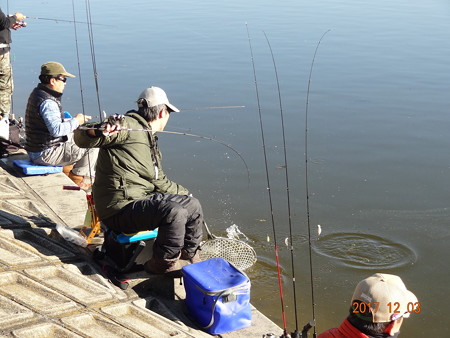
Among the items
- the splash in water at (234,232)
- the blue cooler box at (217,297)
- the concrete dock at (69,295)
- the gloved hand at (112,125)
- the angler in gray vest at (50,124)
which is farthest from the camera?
the splash in water at (234,232)

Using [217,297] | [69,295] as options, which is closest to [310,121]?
[217,297]

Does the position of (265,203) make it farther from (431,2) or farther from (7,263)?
(431,2)

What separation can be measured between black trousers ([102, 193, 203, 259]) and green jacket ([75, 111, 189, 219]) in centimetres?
8

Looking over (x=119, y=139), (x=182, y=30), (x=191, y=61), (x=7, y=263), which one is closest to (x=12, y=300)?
(x=7, y=263)

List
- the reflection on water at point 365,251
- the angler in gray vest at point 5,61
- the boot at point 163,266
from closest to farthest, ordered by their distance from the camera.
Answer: the boot at point 163,266, the reflection on water at point 365,251, the angler in gray vest at point 5,61

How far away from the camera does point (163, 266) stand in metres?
4.48

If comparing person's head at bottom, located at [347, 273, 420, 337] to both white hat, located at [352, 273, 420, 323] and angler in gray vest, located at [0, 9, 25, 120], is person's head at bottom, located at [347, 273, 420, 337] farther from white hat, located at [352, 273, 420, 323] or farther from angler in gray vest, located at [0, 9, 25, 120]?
angler in gray vest, located at [0, 9, 25, 120]

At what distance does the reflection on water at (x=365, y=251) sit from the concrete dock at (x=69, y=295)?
183 cm

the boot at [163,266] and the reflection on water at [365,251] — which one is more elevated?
the boot at [163,266]

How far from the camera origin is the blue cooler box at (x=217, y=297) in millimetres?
4168

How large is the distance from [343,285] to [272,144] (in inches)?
133

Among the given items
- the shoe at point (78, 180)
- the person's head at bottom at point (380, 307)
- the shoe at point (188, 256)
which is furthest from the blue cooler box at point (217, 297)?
the shoe at point (78, 180)

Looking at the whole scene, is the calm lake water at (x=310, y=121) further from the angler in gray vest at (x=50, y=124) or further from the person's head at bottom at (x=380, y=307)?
the person's head at bottom at (x=380, y=307)

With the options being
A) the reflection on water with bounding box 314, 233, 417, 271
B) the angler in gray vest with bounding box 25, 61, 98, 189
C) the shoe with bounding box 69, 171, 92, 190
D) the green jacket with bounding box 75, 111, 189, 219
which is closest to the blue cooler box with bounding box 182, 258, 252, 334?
the green jacket with bounding box 75, 111, 189, 219
